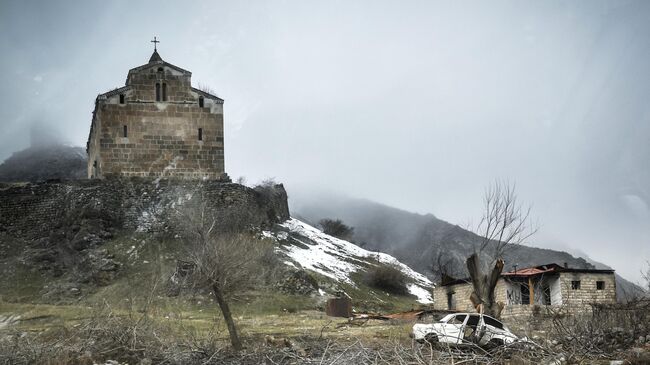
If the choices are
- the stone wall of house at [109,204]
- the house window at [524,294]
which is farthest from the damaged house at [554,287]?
the stone wall of house at [109,204]

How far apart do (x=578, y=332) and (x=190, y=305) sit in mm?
18294

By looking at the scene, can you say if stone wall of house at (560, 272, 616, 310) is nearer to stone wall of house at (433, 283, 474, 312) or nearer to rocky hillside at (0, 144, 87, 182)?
stone wall of house at (433, 283, 474, 312)

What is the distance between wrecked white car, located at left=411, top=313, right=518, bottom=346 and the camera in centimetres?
1641

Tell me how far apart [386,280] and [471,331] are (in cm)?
2359

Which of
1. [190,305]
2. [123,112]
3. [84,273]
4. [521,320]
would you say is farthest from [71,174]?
[521,320]

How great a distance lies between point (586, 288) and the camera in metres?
31.7

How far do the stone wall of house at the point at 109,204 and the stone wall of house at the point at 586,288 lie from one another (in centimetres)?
1707

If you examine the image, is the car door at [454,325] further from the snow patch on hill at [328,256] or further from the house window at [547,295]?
the snow patch on hill at [328,256]

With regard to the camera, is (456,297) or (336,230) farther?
(336,230)

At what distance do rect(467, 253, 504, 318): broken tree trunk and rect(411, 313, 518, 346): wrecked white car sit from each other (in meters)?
2.94

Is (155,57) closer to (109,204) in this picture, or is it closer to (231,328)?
(109,204)

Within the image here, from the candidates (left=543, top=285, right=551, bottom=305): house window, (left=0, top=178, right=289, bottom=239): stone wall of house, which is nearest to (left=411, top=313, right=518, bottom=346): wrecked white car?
(left=543, top=285, right=551, bottom=305): house window

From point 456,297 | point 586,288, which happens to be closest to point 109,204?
point 456,297

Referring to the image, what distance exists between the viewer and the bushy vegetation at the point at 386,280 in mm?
40719
